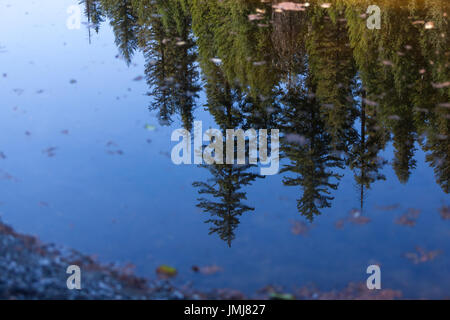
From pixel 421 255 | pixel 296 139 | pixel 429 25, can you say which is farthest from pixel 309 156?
pixel 429 25

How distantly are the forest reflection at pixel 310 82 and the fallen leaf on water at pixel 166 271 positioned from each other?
28.2 inches

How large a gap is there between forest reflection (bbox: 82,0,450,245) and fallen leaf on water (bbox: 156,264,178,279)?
0.72 meters

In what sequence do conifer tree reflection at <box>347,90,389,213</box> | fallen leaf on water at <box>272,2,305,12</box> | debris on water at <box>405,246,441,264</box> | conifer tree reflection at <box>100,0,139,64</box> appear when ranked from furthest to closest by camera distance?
fallen leaf on water at <box>272,2,305,12</box>, conifer tree reflection at <box>100,0,139,64</box>, conifer tree reflection at <box>347,90,389,213</box>, debris on water at <box>405,246,441,264</box>

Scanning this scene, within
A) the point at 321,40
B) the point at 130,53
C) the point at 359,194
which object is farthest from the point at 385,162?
the point at 130,53

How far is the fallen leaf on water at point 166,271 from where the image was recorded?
4116 millimetres

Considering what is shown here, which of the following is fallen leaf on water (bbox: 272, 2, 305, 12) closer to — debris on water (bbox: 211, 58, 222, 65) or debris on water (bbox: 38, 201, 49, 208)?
debris on water (bbox: 211, 58, 222, 65)

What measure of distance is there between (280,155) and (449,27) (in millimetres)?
5385

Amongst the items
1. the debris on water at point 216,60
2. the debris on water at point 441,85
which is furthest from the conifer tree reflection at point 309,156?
the debris on water at point 216,60

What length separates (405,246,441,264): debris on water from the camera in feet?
13.9

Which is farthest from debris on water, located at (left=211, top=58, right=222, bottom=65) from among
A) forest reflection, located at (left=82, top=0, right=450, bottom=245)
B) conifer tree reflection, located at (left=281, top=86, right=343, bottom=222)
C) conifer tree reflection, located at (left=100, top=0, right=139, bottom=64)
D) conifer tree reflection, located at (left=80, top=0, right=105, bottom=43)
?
conifer tree reflection, located at (left=80, top=0, right=105, bottom=43)

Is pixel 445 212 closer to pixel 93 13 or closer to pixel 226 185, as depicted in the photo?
pixel 226 185

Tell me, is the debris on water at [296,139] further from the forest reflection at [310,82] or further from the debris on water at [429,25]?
the debris on water at [429,25]

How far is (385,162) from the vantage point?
5.73 meters
